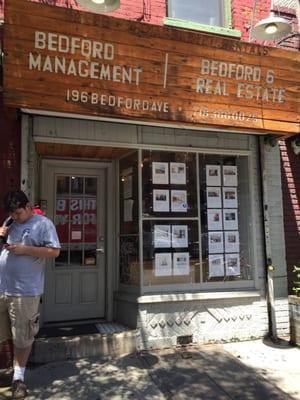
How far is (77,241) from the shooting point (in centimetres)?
648

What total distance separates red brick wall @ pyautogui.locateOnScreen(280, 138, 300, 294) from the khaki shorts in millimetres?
3912

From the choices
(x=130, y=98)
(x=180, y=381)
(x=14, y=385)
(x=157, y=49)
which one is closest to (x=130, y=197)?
(x=130, y=98)

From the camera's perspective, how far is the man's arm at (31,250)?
405 cm

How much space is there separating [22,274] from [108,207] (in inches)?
98.0

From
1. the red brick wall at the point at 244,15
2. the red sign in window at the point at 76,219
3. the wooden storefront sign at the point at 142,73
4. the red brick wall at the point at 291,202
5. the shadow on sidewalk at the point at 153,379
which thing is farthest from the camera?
the red brick wall at the point at 244,15

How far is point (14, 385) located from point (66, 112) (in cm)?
274

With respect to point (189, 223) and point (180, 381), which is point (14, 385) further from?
point (189, 223)

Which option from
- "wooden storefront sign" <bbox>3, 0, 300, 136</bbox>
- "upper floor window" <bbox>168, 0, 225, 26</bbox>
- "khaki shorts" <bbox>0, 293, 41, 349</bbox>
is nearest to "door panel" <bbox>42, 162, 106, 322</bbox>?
"wooden storefront sign" <bbox>3, 0, 300, 136</bbox>

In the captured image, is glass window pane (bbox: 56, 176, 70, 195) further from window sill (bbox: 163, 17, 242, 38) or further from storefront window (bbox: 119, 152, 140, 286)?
window sill (bbox: 163, 17, 242, 38)

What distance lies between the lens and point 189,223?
622 centimetres

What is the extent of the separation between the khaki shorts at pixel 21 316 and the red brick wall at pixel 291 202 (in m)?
3.91

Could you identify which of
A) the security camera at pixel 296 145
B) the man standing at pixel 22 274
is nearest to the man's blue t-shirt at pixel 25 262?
the man standing at pixel 22 274

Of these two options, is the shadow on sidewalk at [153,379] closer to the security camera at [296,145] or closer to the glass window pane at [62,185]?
the glass window pane at [62,185]

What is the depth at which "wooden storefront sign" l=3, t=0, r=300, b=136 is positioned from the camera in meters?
4.59
